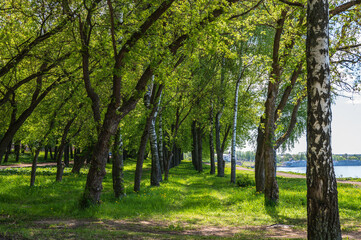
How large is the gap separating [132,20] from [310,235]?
28.6 ft

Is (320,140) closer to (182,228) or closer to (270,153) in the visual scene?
(182,228)

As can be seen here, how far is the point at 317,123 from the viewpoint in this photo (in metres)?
6.00

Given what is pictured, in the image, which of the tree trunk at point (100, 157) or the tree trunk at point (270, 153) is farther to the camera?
the tree trunk at point (270, 153)

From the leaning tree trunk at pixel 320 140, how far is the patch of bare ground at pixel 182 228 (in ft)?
9.02

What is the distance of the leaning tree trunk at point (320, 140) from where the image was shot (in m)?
5.89

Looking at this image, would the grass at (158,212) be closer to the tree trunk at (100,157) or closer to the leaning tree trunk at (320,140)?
the tree trunk at (100,157)

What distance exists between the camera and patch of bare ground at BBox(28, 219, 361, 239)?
873 cm

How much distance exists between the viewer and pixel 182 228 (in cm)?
959

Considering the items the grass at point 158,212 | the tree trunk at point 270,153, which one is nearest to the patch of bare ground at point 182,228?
the grass at point 158,212

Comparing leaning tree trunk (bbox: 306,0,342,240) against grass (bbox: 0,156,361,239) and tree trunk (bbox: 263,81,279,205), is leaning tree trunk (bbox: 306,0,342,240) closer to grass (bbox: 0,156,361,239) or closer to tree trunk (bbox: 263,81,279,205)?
grass (bbox: 0,156,361,239)

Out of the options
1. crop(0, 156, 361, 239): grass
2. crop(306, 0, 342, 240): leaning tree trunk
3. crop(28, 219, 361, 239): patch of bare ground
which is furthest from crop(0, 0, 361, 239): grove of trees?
crop(28, 219, 361, 239): patch of bare ground

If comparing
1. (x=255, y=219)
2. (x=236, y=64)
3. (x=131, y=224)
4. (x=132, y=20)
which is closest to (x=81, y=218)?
(x=131, y=224)

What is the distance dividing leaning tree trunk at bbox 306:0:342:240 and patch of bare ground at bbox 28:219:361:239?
2.75 m

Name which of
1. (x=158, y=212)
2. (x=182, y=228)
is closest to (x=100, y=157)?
(x=158, y=212)
